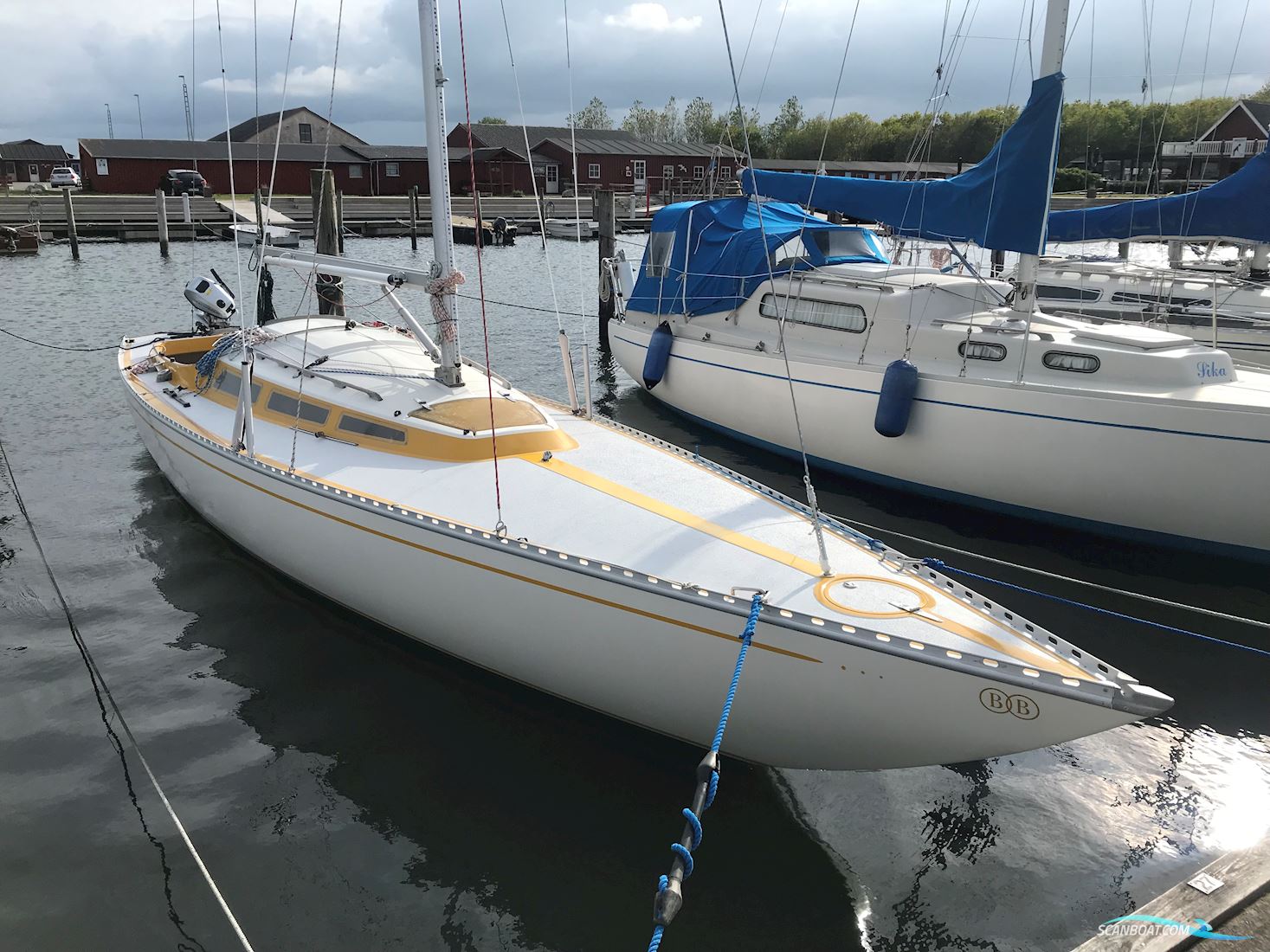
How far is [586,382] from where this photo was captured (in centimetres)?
828

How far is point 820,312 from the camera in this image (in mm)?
11883

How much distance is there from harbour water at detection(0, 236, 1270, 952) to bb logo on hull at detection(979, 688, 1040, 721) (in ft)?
2.56

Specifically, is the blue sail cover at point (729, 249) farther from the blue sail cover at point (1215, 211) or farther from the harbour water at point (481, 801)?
the harbour water at point (481, 801)

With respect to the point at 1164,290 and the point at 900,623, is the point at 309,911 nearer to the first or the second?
the point at 900,623

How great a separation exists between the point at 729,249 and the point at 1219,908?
10801 mm

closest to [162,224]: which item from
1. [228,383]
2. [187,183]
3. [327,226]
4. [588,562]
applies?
[187,183]

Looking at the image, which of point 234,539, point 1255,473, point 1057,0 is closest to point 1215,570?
point 1255,473

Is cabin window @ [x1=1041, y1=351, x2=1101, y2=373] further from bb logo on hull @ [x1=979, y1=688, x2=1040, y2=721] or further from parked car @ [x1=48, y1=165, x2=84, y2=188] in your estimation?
parked car @ [x1=48, y1=165, x2=84, y2=188]

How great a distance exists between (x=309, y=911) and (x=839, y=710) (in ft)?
10.2

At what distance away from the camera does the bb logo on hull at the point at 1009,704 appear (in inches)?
178

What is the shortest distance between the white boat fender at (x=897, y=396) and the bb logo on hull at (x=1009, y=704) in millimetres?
5966

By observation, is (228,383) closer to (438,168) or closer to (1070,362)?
(438,168)

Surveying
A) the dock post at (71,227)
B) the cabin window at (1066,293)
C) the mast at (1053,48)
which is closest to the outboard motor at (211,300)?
the mast at (1053,48)

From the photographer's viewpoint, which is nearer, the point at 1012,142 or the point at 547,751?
the point at 547,751
